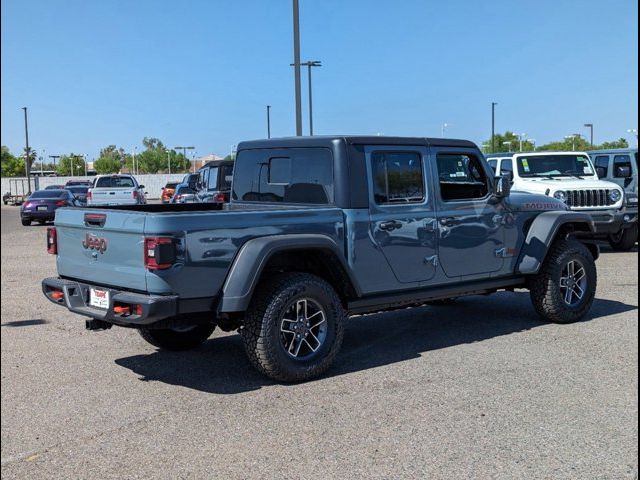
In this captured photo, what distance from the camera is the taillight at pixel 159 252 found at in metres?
5.14

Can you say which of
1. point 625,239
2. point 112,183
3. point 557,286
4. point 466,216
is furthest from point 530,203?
point 112,183

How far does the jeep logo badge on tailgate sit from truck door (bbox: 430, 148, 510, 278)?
2.91 m

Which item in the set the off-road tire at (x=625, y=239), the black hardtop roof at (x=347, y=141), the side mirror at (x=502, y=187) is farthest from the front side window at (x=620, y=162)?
the black hardtop roof at (x=347, y=141)

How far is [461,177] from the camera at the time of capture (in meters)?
7.29

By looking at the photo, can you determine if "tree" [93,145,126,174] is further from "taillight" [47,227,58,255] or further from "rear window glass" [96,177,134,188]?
"taillight" [47,227,58,255]

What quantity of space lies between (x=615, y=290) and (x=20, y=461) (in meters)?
8.16

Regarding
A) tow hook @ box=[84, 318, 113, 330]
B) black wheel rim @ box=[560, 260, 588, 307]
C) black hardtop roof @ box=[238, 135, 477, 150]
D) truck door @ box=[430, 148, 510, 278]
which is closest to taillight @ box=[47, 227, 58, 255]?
tow hook @ box=[84, 318, 113, 330]

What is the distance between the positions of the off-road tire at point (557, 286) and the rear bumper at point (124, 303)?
4106mm

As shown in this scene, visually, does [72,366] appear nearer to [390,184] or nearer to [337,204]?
[337,204]

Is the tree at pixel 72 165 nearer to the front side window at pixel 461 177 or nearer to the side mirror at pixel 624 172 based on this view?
the side mirror at pixel 624 172

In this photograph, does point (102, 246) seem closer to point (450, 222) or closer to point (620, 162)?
point (450, 222)

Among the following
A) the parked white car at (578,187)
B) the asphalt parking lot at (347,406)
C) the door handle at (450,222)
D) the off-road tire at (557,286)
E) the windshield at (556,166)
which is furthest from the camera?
the windshield at (556,166)

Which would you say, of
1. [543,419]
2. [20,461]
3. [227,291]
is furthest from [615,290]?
[20,461]

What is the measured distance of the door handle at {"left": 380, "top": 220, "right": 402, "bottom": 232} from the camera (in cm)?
637
